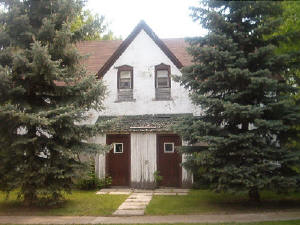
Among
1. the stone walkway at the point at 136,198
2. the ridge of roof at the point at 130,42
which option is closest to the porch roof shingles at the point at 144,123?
the ridge of roof at the point at 130,42

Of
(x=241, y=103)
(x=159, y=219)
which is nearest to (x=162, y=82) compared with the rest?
(x=241, y=103)

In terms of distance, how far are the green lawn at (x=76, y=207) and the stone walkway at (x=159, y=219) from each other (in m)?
0.45

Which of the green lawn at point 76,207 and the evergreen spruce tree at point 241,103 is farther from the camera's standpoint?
the green lawn at point 76,207

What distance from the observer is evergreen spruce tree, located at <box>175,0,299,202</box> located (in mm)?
9445

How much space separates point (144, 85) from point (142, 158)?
12.0 ft

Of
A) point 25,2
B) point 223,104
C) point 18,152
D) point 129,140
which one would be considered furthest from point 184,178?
point 25,2

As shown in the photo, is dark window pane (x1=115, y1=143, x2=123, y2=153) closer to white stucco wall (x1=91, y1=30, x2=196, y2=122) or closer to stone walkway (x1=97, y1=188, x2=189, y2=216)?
white stucco wall (x1=91, y1=30, x2=196, y2=122)

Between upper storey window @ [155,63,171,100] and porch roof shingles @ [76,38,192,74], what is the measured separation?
1.25 meters

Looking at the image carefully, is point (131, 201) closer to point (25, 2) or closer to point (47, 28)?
point (47, 28)

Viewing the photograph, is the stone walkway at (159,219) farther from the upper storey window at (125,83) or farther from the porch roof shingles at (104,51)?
the porch roof shingles at (104,51)

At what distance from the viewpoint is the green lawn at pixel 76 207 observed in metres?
10.0

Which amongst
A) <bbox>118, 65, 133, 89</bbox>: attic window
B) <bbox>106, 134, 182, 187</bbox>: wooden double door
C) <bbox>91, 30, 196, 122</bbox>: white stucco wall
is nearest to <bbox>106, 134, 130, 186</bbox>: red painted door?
<bbox>106, 134, 182, 187</bbox>: wooden double door

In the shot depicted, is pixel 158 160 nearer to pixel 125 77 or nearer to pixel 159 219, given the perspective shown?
pixel 125 77

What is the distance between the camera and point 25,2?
11.0m
